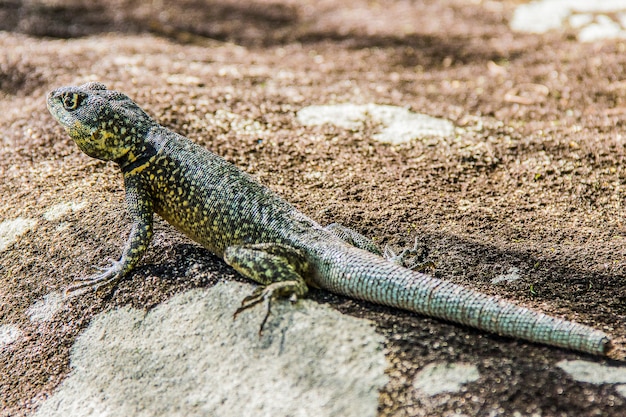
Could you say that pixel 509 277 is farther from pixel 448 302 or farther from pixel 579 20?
pixel 579 20

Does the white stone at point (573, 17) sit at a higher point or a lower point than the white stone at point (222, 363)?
higher

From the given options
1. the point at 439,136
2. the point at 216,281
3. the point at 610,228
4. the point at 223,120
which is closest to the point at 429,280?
the point at 216,281

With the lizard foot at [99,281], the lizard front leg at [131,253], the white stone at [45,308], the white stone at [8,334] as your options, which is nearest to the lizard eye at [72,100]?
the lizard front leg at [131,253]

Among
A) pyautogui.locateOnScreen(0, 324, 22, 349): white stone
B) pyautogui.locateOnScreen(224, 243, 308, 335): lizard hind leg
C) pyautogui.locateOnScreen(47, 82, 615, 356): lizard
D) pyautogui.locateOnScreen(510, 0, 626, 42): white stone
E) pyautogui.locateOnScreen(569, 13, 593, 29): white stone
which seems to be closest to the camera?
pyautogui.locateOnScreen(47, 82, 615, 356): lizard

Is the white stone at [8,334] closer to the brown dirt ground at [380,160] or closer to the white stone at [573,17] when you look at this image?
the brown dirt ground at [380,160]

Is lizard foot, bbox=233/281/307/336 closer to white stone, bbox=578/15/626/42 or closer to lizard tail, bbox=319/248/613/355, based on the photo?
lizard tail, bbox=319/248/613/355

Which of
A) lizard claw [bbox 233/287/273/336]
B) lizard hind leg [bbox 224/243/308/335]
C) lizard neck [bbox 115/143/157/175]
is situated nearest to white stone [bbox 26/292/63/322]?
lizard neck [bbox 115/143/157/175]

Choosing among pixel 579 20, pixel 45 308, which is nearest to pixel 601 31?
pixel 579 20
